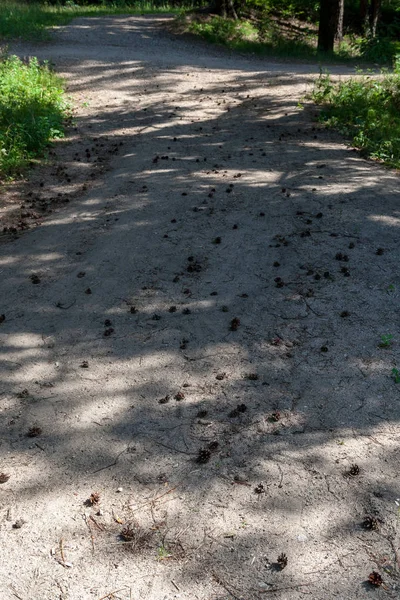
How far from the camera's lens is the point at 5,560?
10.5 ft

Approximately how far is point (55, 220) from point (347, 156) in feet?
14.6

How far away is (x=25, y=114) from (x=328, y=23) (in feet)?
41.0

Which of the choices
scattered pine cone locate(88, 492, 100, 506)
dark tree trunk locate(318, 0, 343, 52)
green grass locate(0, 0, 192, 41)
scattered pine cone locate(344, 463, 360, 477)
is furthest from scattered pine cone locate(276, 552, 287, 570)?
dark tree trunk locate(318, 0, 343, 52)

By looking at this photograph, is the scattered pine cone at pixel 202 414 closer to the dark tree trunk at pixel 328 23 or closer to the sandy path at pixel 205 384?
the sandy path at pixel 205 384

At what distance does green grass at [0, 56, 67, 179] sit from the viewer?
906 cm

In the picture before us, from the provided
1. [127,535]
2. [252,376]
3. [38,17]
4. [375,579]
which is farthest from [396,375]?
[38,17]

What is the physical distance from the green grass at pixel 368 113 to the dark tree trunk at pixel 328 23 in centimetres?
745

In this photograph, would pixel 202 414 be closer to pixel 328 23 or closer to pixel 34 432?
pixel 34 432

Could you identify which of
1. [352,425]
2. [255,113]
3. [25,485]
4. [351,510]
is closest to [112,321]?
[25,485]

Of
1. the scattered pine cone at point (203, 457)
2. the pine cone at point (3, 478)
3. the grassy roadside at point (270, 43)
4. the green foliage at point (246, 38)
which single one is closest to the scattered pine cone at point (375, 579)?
the scattered pine cone at point (203, 457)

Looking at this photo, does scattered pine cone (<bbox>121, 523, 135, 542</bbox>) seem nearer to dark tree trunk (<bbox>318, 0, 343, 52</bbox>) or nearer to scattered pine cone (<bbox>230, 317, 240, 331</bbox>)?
scattered pine cone (<bbox>230, 317, 240, 331</bbox>)

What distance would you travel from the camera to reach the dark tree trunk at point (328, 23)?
18750 millimetres

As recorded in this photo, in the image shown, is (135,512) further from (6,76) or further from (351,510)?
(6,76)

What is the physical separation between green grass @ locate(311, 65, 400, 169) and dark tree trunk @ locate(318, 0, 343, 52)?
7.45 meters
